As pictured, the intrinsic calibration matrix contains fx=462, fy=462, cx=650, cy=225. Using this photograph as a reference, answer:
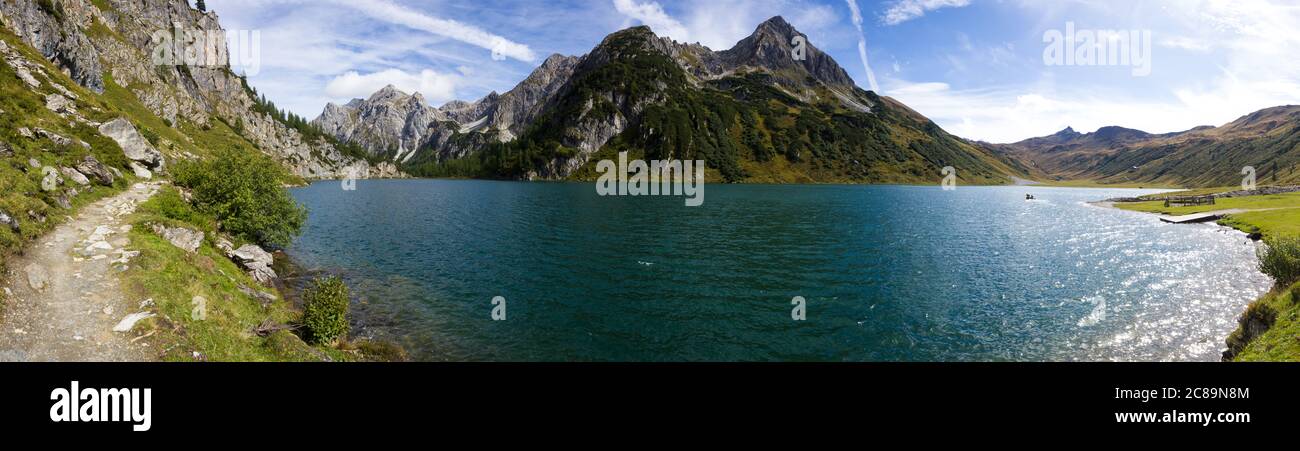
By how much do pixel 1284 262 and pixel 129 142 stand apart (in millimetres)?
105294

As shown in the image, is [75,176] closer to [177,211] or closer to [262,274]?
[177,211]

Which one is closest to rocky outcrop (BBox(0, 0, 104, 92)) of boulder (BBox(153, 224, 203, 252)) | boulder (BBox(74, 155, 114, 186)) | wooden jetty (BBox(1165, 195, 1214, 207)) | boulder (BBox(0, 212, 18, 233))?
boulder (BBox(74, 155, 114, 186))

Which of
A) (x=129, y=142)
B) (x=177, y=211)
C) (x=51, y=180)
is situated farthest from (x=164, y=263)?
(x=129, y=142)

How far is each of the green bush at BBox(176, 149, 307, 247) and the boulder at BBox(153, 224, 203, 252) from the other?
7800 mm

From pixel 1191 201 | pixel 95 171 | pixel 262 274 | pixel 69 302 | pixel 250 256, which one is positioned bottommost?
pixel 262 274

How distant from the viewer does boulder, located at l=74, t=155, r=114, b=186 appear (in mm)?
38716

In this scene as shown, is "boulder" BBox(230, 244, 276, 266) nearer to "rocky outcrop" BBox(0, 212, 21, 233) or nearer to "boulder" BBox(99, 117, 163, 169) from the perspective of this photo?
"rocky outcrop" BBox(0, 212, 21, 233)

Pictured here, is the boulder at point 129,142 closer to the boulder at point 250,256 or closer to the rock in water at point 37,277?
the boulder at point 250,256

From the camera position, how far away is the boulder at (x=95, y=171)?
3872cm

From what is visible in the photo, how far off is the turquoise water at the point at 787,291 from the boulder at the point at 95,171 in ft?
47.6

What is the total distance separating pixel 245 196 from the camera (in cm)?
4078
